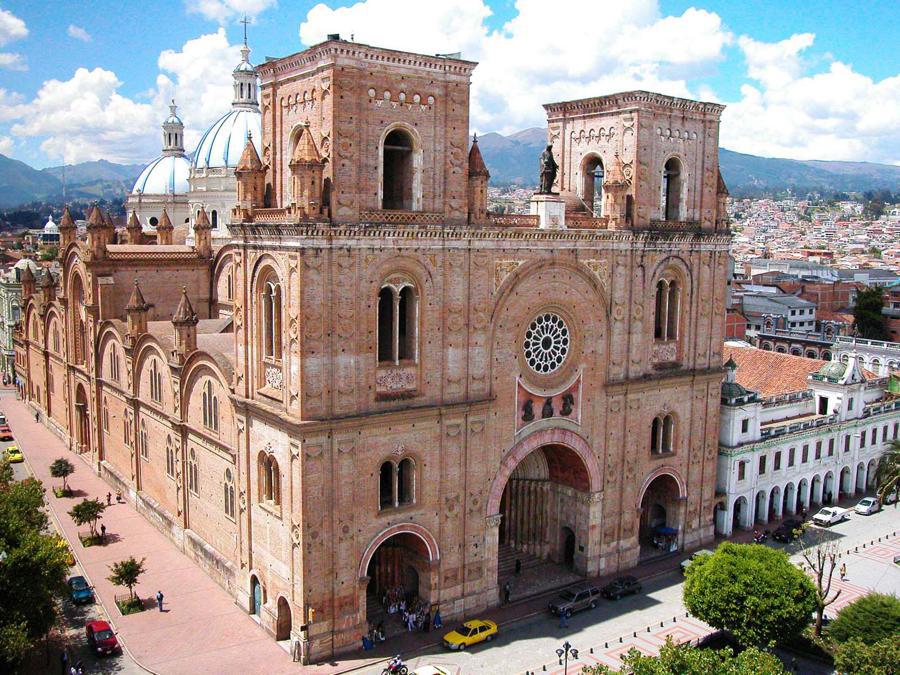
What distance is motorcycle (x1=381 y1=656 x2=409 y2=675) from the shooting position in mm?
32219

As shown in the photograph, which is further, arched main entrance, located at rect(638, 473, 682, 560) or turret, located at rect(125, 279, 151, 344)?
turret, located at rect(125, 279, 151, 344)

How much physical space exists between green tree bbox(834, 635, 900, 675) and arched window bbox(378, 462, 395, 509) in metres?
17.4

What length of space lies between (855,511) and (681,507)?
15087 mm

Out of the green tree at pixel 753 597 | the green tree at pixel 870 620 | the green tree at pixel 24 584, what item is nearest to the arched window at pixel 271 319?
the green tree at pixel 24 584

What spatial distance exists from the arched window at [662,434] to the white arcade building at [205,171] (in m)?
34.1

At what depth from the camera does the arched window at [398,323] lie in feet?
113

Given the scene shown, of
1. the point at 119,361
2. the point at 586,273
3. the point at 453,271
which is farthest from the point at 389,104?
the point at 119,361

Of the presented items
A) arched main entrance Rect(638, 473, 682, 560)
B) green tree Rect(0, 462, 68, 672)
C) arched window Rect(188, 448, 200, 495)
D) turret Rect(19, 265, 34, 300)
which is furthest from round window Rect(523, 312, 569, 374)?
turret Rect(19, 265, 34, 300)

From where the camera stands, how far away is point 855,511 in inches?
2121

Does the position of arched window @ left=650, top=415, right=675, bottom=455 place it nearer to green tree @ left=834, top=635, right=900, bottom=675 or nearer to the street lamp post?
the street lamp post

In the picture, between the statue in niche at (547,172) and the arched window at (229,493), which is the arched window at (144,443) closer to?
the arched window at (229,493)

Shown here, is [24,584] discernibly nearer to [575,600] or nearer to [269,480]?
[269,480]

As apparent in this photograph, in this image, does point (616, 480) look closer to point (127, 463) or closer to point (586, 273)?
point (586, 273)

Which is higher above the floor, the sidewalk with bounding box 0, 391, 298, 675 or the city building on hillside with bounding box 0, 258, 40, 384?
the city building on hillside with bounding box 0, 258, 40, 384
